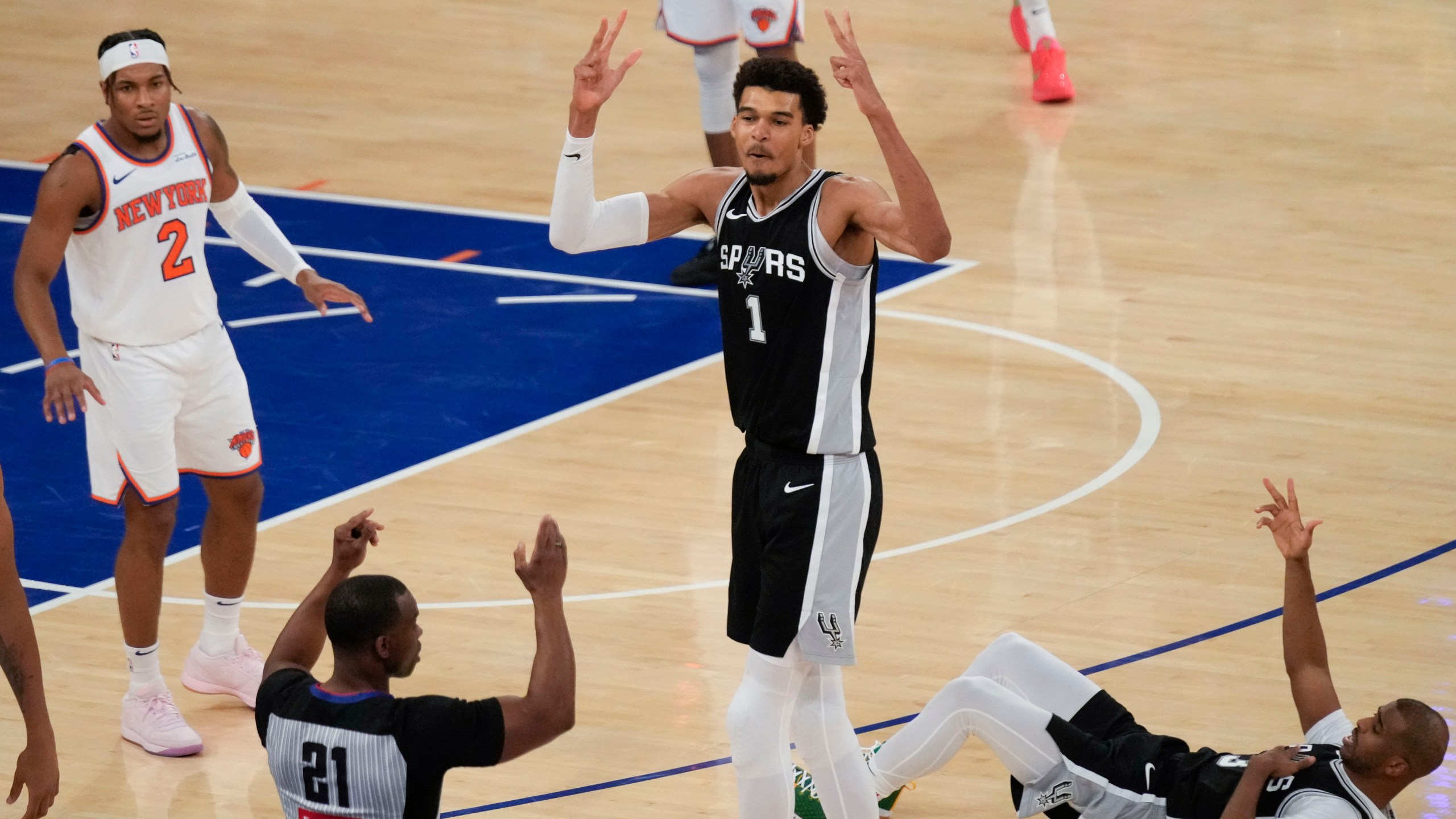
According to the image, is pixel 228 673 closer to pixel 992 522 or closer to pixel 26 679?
pixel 26 679

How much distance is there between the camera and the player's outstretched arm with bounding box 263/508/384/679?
455 centimetres

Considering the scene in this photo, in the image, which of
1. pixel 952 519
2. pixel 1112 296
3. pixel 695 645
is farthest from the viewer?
pixel 1112 296

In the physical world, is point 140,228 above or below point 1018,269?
above

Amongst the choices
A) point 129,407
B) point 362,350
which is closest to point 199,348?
point 129,407

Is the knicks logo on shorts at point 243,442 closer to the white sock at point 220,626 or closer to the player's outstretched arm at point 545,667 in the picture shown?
the white sock at point 220,626

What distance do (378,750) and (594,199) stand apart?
173cm

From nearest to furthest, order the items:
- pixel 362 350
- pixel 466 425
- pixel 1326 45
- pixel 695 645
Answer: pixel 695 645 → pixel 466 425 → pixel 362 350 → pixel 1326 45

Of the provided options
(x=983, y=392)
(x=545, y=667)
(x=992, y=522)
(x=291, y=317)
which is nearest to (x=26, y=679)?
(x=545, y=667)

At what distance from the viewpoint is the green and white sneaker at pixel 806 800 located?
231 inches

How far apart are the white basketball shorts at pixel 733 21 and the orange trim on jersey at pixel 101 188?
16.8 ft

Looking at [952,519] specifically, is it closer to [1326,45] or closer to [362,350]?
[362,350]

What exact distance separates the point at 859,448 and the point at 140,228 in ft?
7.77

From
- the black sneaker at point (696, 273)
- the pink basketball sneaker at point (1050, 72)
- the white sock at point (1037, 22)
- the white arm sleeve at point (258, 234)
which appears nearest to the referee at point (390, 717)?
the white arm sleeve at point (258, 234)

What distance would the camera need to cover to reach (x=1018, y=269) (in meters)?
11.0
